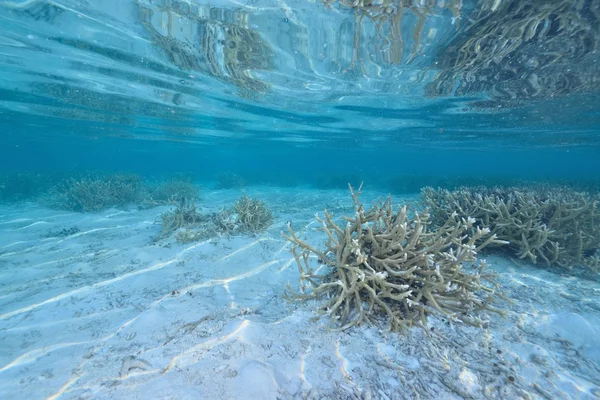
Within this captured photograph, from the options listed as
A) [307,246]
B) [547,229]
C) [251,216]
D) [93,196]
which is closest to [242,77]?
[251,216]

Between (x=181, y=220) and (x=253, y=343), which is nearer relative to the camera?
(x=253, y=343)

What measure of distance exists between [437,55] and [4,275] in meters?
12.1

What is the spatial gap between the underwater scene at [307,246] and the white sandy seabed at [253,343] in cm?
2

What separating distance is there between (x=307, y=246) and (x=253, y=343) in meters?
1.36

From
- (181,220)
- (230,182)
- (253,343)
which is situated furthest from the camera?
(230,182)

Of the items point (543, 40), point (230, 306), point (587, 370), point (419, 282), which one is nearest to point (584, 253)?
point (587, 370)

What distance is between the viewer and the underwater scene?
2.54m

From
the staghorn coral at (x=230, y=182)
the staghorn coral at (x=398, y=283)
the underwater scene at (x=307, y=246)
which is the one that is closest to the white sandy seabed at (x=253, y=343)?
the underwater scene at (x=307, y=246)

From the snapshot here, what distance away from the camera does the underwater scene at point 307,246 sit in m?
2.54

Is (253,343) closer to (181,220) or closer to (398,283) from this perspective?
(398,283)

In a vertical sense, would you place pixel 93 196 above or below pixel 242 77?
below

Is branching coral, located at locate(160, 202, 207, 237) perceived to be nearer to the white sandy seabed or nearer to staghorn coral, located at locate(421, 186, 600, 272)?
the white sandy seabed

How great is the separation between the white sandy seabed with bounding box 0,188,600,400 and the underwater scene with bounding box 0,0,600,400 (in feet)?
0.07

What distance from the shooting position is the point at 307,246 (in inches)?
143
